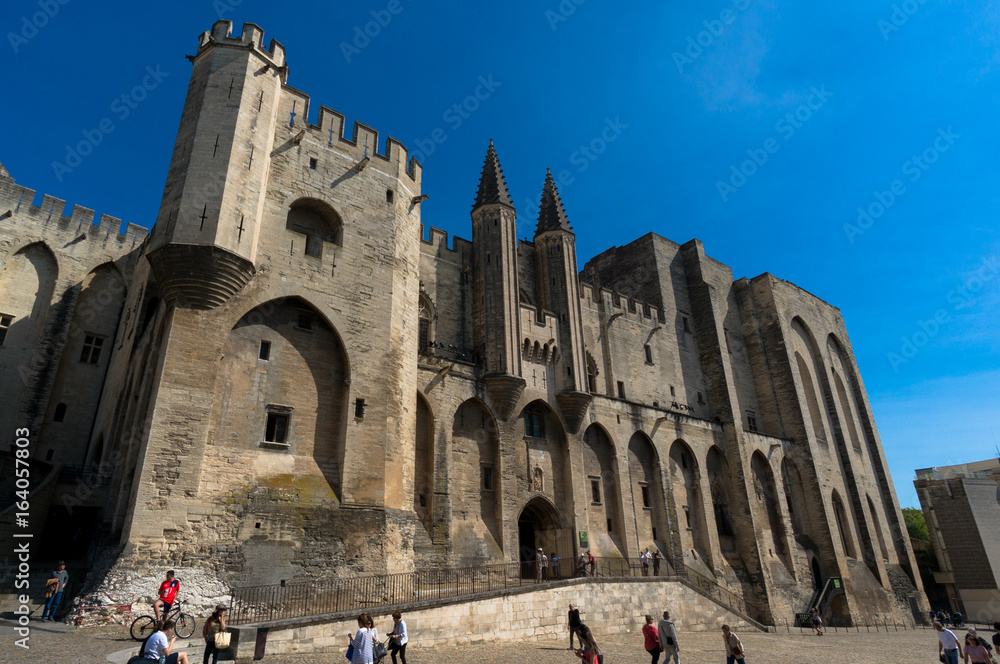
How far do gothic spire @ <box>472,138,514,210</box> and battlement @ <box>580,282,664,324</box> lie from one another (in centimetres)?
727

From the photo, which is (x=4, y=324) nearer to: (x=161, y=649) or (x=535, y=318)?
(x=535, y=318)

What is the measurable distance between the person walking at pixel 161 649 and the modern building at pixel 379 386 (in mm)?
6206

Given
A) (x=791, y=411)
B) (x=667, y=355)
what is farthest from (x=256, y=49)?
(x=791, y=411)

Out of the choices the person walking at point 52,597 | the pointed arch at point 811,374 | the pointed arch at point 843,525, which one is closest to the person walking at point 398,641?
the person walking at point 52,597

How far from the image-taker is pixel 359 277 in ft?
62.8

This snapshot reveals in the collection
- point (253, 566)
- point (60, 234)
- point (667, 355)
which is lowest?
point (253, 566)

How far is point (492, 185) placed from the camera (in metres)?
27.9

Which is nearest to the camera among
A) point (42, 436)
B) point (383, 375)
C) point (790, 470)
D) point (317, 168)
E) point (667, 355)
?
Result: point (383, 375)

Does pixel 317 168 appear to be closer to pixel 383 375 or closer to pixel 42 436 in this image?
pixel 383 375

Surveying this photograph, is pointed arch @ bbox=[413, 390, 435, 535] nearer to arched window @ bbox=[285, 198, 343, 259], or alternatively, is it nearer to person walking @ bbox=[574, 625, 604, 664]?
arched window @ bbox=[285, 198, 343, 259]

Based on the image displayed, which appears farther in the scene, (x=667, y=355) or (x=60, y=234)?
(x=667, y=355)

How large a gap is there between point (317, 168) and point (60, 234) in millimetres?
14662

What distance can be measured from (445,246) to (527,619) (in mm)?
16532

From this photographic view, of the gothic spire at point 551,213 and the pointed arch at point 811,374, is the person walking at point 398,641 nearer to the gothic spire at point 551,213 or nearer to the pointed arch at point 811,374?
the gothic spire at point 551,213
